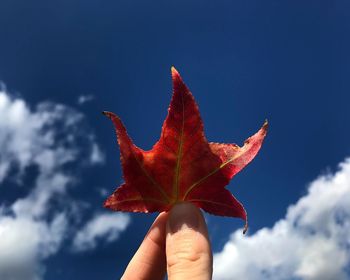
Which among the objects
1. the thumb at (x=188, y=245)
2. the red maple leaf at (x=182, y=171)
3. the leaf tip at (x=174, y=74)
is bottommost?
the thumb at (x=188, y=245)

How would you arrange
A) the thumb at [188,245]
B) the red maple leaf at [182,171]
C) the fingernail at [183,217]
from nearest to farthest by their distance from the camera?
1. the thumb at [188,245]
2. the fingernail at [183,217]
3. the red maple leaf at [182,171]

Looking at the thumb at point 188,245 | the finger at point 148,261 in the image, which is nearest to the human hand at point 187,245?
the thumb at point 188,245

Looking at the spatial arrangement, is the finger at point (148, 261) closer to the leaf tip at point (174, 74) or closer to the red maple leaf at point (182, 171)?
the red maple leaf at point (182, 171)

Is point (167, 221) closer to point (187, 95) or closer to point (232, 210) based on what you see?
point (232, 210)

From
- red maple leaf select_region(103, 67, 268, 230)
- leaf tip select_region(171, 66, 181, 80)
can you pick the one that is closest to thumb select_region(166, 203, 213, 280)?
red maple leaf select_region(103, 67, 268, 230)

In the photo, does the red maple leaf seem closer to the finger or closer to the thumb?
the thumb

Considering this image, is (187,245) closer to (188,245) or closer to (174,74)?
(188,245)

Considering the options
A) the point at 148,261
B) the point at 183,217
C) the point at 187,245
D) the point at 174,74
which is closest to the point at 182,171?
the point at 183,217
